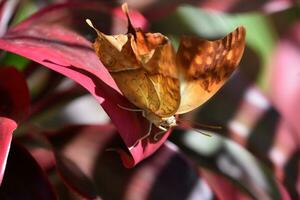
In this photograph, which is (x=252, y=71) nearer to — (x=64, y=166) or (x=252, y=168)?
(x=252, y=168)

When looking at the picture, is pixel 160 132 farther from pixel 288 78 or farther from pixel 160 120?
pixel 288 78

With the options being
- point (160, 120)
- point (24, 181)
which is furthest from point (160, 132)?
point (24, 181)

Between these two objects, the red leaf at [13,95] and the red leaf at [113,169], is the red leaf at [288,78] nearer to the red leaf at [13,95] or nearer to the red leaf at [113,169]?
the red leaf at [113,169]

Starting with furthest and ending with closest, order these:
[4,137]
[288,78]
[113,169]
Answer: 1. [288,78]
2. [113,169]
3. [4,137]

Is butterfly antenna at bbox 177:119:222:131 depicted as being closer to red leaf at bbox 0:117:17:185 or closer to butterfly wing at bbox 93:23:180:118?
butterfly wing at bbox 93:23:180:118

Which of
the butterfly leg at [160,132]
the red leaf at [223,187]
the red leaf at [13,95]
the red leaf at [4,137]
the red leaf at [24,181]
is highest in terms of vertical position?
the red leaf at [4,137]

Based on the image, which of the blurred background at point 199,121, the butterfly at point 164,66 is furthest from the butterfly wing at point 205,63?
the blurred background at point 199,121
